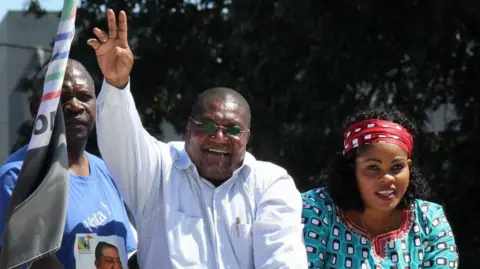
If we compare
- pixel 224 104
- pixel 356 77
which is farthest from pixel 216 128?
pixel 356 77

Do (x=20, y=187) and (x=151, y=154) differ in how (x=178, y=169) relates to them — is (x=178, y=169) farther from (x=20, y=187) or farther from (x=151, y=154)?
(x=20, y=187)

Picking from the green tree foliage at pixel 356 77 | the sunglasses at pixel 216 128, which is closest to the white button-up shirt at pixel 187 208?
the sunglasses at pixel 216 128

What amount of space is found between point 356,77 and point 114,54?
415 centimetres

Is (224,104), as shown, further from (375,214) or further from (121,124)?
(375,214)

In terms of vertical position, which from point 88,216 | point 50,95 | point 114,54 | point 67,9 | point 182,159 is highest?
point 67,9

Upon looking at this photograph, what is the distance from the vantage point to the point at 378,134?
12.8ft

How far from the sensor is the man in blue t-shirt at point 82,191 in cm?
339

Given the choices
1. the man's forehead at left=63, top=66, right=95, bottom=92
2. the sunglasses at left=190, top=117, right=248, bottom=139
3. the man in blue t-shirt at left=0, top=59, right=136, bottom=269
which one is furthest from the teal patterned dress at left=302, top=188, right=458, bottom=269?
the man's forehead at left=63, top=66, right=95, bottom=92

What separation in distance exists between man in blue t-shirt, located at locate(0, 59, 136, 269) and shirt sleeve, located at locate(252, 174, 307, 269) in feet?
1.70

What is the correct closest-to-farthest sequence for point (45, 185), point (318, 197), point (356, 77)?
point (45, 185), point (318, 197), point (356, 77)

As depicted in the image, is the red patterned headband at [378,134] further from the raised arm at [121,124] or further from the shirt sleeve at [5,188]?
the shirt sleeve at [5,188]

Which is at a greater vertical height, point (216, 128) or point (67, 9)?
point (67, 9)

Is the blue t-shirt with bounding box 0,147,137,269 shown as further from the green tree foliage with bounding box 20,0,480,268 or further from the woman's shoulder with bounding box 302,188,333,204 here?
the green tree foliage with bounding box 20,0,480,268

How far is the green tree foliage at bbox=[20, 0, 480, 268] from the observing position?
7.05 metres
